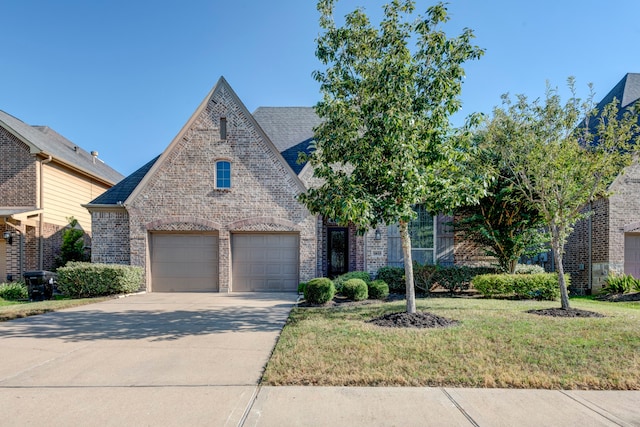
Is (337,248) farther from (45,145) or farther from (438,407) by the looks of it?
(45,145)

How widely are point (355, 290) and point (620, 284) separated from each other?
8841mm

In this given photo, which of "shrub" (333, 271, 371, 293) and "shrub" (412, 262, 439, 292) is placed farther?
"shrub" (412, 262, 439, 292)

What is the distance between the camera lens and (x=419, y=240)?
13992 mm

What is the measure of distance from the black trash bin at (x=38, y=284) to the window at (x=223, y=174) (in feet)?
19.7

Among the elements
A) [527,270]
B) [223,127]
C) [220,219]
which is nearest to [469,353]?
[527,270]

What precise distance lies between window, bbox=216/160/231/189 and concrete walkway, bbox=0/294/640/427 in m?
7.86

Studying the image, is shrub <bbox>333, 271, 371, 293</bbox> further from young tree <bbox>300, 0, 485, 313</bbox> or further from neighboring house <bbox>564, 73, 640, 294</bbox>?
neighboring house <bbox>564, 73, 640, 294</bbox>

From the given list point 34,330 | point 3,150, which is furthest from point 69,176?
point 34,330

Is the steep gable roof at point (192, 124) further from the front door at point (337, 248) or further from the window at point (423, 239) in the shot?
the window at point (423, 239)

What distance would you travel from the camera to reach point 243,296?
40.4 feet

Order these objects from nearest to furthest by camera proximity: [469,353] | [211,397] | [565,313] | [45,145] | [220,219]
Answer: [211,397] < [469,353] < [565,313] < [220,219] < [45,145]

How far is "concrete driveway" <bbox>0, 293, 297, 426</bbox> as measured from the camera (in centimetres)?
373

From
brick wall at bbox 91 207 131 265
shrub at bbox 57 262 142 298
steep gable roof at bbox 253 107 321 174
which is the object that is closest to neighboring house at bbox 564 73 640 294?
steep gable roof at bbox 253 107 321 174

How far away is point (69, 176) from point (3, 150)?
8.28ft
